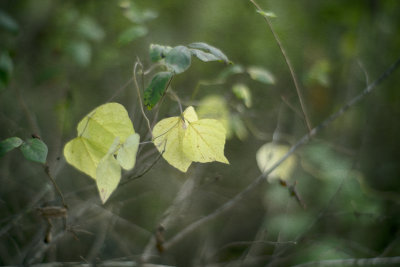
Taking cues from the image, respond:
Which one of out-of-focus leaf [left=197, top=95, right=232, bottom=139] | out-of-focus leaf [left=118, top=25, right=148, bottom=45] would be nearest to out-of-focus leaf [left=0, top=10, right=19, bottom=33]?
out-of-focus leaf [left=118, top=25, right=148, bottom=45]

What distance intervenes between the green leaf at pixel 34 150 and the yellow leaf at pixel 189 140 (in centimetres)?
22

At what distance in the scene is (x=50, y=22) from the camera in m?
2.13

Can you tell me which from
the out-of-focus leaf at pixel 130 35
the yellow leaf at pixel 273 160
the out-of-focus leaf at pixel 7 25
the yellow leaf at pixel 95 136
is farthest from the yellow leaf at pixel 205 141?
the out-of-focus leaf at pixel 7 25

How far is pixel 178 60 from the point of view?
0.52 metres

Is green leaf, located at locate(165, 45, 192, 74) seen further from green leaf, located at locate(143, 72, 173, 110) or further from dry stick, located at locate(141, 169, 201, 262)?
dry stick, located at locate(141, 169, 201, 262)

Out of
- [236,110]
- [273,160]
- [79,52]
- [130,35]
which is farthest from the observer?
[79,52]

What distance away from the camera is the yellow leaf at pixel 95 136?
22.5 inches

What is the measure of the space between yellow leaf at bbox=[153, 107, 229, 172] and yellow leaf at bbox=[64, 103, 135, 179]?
0.08 meters

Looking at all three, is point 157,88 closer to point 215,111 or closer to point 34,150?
point 34,150

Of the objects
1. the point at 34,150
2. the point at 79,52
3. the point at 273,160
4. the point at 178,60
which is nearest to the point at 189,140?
the point at 178,60

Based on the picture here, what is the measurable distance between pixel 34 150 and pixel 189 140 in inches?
11.9

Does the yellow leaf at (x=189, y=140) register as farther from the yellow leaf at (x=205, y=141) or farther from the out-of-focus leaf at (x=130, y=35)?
the out-of-focus leaf at (x=130, y=35)

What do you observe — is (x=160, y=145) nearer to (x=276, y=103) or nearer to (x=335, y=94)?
(x=276, y=103)

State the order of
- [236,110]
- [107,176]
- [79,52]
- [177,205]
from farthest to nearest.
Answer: [79,52] < [236,110] < [177,205] < [107,176]
